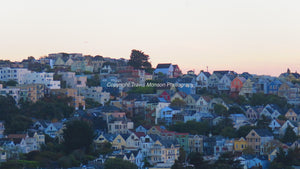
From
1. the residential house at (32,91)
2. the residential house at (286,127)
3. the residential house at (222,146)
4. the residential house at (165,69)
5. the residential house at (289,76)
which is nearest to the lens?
the residential house at (222,146)

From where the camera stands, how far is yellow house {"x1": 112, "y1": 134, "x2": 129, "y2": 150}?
5718cm

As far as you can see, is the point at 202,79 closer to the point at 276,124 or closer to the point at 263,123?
the point at 263,123

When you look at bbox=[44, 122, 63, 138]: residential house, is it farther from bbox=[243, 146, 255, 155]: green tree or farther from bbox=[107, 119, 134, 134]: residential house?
bbox=[243, 146, 255, 155]: green tree

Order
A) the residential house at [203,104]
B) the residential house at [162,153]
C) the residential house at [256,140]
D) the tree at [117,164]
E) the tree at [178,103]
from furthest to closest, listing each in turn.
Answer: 1. the tree at [178,103]
2. the residential house at [203,104]
3. the residential house at [256,140]
4. the residential house at [162,153]
5. the tree at [117,164]

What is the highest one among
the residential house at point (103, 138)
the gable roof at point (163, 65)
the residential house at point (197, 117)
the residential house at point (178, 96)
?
the gable roof at point (163, 65)

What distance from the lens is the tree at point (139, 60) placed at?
279 ft

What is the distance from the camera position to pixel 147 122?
6384 centimetres

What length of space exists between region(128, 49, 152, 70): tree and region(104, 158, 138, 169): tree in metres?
35.4

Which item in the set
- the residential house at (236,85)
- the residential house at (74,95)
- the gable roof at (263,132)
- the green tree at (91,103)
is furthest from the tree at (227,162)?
the residential house at (236,85)

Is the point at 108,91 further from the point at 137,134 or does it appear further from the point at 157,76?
the point at 137,134

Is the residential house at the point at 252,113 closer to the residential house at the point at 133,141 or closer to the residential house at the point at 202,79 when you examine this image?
the residential house at the point at 133,141

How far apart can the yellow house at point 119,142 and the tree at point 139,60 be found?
2740 centimetres

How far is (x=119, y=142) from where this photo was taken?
57594 mm

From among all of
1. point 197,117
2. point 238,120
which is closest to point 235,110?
point 238,120
